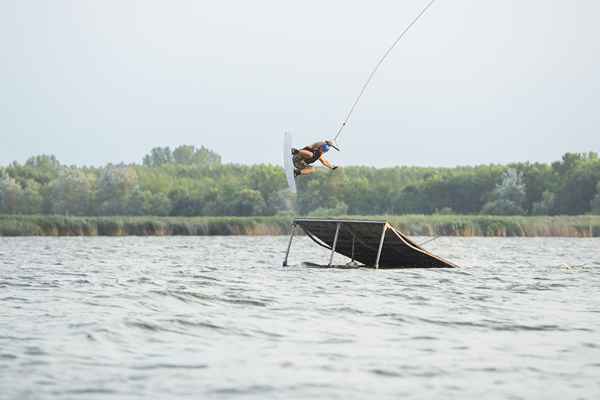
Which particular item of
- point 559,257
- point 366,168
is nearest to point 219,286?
point 559,257

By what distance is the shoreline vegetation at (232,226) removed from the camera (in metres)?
49.1

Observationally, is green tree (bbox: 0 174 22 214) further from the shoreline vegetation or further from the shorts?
the shorts

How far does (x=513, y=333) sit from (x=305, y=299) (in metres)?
4.98

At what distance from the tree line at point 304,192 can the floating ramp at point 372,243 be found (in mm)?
54551

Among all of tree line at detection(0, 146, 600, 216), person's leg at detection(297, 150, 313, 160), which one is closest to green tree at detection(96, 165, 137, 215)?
tree line at detection(0, 146, 600, 216)

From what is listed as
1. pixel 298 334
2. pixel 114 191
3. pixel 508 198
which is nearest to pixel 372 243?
pixel 298 334

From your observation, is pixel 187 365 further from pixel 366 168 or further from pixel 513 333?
pixel 366 168

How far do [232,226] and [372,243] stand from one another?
89.4ft

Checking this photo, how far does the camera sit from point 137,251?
37.5 m

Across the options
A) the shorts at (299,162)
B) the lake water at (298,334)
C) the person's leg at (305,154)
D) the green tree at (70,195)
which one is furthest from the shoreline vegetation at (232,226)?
the green tree at (70,195)

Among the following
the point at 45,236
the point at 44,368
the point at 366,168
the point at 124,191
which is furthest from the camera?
the point at 366,168

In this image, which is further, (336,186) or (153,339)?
(336,186)

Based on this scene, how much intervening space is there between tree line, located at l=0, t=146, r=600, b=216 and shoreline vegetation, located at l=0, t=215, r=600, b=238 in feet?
89.4

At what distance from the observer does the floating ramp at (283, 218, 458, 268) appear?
24.1 m
